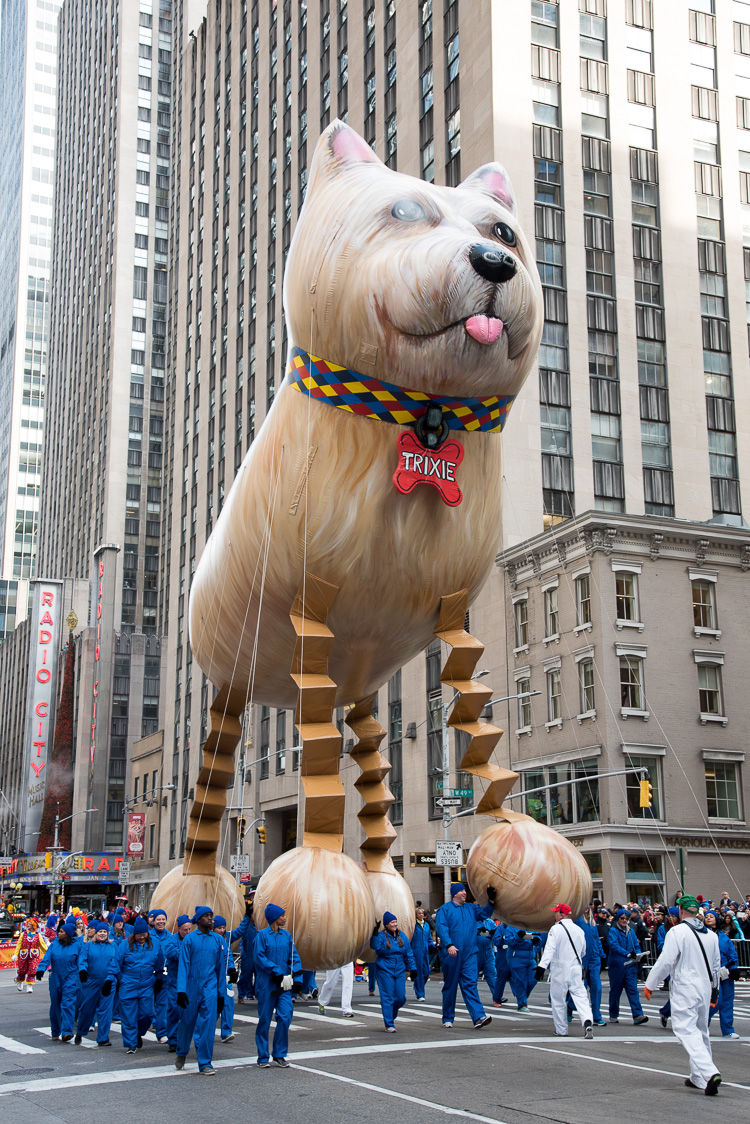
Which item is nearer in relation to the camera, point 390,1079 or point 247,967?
point 390,1079

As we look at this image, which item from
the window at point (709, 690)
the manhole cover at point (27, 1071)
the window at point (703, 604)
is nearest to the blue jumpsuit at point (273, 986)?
the manhole cover at point (27, 1071)

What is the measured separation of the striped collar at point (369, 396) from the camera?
833 cm

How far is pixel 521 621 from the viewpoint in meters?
32.4

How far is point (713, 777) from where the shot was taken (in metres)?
30.6

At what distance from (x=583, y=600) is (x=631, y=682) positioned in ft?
8.40

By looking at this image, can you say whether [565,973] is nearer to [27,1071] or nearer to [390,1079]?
[390,1079]

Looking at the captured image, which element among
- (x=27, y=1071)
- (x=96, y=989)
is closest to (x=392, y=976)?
(x=96, y=989)

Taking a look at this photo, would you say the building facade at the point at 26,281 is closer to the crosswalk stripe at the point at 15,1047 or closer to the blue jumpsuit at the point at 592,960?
the crosswalk stripe at the point at 15,1047

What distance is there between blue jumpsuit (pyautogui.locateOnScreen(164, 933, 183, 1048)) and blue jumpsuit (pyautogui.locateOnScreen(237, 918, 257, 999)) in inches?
85.0

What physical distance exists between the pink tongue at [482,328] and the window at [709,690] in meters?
24.8

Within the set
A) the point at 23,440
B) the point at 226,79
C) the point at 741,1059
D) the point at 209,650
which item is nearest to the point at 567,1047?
the point at 741,1059

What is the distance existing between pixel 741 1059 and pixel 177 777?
48.8 meters

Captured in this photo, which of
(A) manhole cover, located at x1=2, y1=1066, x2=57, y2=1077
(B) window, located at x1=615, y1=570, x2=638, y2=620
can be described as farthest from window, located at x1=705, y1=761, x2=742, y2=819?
(A) manhole cover, located at x1=2, y1=1066, x2=57, y2=1077

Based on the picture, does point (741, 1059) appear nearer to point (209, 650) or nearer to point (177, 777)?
point (209, 650)
